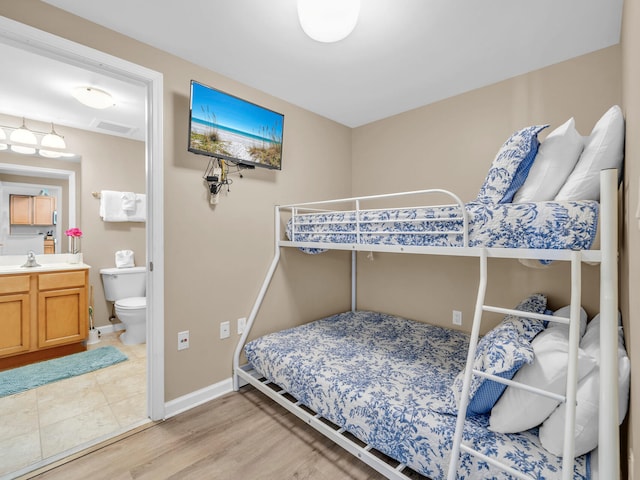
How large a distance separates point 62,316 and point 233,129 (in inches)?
99.3

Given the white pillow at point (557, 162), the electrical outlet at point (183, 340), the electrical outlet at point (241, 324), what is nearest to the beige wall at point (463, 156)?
the white pillow at point (557, 162)

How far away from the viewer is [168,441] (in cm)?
174

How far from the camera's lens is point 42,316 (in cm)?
276

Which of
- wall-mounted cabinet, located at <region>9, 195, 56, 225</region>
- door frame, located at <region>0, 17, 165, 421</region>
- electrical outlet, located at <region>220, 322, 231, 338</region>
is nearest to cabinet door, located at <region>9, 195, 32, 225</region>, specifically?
wall-mounted cabinet, located at <region>9, 195, 56, 225</region>

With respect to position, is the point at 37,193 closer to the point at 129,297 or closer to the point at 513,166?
the point at 129,297

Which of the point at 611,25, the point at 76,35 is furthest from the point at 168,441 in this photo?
the point at 611,25

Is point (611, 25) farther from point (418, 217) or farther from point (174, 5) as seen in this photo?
point (174, 5)

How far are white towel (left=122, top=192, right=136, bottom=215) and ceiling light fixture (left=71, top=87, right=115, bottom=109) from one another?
46.4 inches

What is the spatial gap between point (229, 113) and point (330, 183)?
1.30m

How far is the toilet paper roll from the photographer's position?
3.53 metres

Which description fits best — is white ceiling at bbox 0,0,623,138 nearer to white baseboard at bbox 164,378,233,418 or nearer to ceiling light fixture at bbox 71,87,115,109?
ceiling light fixture at bbox 71,87,115,109

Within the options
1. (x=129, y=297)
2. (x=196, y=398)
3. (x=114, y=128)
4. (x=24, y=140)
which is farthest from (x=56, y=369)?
(x=114, y=128)

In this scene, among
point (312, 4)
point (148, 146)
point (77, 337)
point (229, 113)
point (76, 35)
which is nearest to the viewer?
point (312, 4)

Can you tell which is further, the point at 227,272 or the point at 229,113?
the point at 227,272
